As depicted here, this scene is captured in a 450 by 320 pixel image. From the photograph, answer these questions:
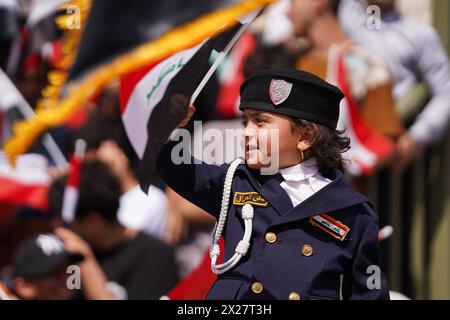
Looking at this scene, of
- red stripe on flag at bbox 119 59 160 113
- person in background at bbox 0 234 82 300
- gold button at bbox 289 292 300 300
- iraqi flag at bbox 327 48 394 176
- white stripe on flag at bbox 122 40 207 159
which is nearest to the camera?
gold button at bbox 289 292 300 300

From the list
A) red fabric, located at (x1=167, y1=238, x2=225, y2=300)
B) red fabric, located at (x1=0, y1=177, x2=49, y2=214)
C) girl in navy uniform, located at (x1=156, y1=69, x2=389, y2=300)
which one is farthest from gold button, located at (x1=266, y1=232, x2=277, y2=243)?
red fabric, located at (x1=0, y1=177, x2=49, y2=214)

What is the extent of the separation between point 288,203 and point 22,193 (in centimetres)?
345

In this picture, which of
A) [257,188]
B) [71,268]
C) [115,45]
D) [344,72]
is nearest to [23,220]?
[115,45]

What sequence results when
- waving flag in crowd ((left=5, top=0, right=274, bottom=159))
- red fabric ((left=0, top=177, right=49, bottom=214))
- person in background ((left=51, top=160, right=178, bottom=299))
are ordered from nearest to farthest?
1. person in background ((left=51, top=160, right=178, bottom=299))
2. red fabric ((left=0, top=177, right=49, bottom=214))
3. waving flag in crowd ((left=5, top=0, right=274, bottom=159))

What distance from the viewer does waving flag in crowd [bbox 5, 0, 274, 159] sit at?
A: 710 cm

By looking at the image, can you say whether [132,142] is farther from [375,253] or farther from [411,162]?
[411,162]

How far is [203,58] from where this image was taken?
13.1ft

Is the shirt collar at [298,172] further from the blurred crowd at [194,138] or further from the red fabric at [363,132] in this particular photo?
the red fabric at [363,132]

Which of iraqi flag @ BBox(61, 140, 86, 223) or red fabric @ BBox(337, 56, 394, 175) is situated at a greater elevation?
red fabric @ BBox(337, 56, 394, 175)

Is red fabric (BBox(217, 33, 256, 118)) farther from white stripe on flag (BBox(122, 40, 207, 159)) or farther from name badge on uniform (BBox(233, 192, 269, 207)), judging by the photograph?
name badge on uniform (BBox(233, 192, 269, 207))

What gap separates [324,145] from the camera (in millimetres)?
3725

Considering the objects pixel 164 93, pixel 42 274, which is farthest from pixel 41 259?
pixel 164 93

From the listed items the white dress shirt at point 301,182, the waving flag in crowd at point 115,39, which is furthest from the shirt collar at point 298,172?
the waving flag in crowd at point 115,39

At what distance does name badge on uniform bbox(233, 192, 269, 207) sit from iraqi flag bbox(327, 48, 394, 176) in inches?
89.7
